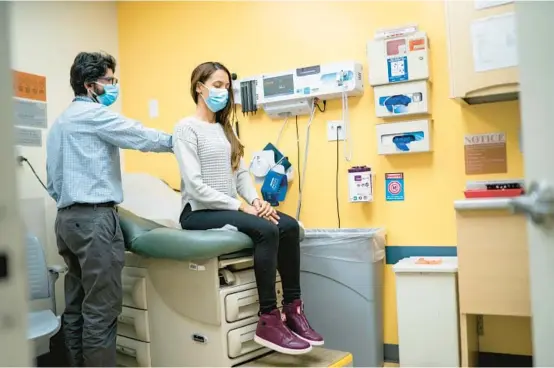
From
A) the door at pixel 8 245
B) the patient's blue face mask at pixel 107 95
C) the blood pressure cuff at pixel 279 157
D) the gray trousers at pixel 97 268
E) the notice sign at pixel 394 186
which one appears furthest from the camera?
the blood pressure cuff at pixel 279 157

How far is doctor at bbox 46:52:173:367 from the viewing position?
2.05m

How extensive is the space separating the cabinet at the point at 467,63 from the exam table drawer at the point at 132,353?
1.85 m

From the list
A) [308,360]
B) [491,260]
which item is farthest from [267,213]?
[491,260]

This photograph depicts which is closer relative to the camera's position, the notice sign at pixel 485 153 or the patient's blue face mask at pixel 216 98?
the patient's blue face mask at pixel 216 98

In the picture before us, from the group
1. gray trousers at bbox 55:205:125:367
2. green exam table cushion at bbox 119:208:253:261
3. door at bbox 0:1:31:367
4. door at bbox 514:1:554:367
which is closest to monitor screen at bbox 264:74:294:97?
green exam table cushion at bbox 119:208:253:261

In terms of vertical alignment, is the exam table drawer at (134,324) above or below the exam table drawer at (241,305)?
below

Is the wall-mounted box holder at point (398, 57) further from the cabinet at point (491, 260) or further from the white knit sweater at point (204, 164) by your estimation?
the white knit sweater at point (204, 164)

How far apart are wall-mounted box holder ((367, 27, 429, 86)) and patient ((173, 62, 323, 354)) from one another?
0.83 meters

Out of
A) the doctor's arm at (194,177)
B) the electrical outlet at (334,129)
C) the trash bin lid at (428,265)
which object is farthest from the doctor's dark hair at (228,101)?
the trash bin lid at (428,265)

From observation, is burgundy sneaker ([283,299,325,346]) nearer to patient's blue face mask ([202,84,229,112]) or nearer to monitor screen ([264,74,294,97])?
patient's blue face mask ([202,84,229,112])

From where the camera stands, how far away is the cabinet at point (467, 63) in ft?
7.17

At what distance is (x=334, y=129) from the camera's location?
2896 millimetres

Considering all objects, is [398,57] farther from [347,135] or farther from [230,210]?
[230,210]

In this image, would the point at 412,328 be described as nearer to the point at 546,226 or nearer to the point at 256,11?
the point at 546,226
